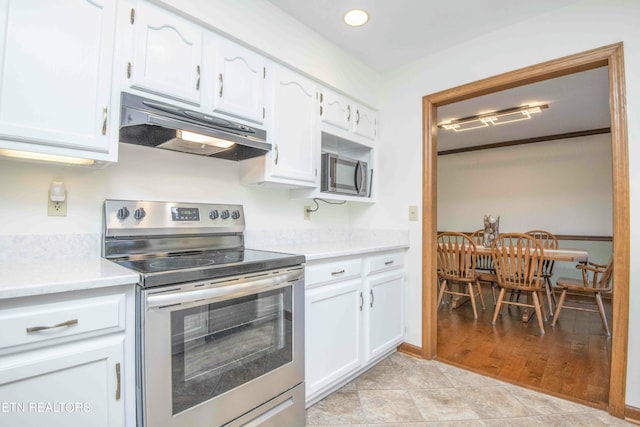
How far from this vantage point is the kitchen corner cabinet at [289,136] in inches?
73.9

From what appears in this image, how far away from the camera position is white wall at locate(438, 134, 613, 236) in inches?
178

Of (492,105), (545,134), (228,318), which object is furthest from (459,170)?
(228,318)

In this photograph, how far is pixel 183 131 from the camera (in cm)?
140

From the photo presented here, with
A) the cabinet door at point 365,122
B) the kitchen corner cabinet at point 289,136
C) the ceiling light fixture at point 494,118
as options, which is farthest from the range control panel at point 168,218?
the ceiling light fixture at point 494,118

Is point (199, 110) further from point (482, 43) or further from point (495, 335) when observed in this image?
point (495, 335)

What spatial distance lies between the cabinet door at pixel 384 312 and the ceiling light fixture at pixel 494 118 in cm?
250

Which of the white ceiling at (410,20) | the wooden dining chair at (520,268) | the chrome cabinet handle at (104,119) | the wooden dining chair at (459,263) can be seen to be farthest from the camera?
the wooden dining chair at (459,263)

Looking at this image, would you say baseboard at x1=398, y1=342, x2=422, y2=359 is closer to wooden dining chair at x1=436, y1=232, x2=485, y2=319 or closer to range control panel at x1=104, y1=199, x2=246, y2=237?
wooden dining chair at x1=436, y1=232, x2=485, y2=319

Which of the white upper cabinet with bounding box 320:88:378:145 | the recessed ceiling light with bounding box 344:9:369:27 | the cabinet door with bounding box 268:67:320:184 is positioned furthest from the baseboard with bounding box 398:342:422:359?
the recessed ceiling light with bounding box 344:9:369:27

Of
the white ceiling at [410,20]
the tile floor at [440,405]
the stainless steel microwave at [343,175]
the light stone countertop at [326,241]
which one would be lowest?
the tile floor at [440,405]

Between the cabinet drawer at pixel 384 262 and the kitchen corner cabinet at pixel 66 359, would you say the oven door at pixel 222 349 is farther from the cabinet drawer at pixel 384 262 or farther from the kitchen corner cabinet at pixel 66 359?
the cabinet drawer at pixel 384 262

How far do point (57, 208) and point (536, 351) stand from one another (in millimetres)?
3336

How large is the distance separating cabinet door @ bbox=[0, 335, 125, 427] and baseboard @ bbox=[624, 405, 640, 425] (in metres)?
2.40

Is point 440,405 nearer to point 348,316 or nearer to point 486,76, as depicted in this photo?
point 348,316
